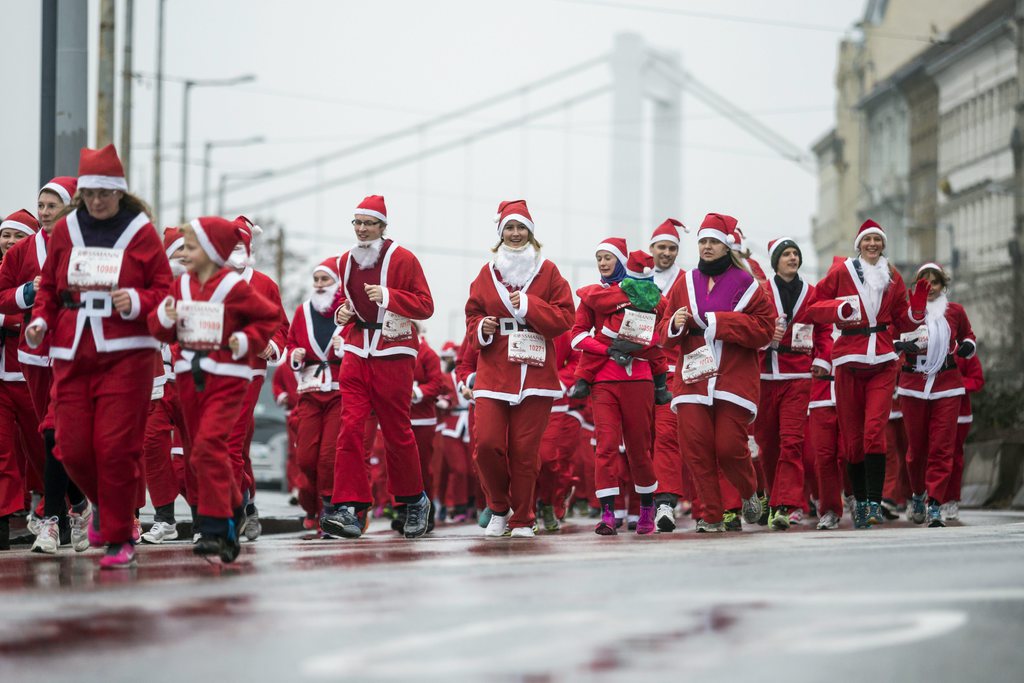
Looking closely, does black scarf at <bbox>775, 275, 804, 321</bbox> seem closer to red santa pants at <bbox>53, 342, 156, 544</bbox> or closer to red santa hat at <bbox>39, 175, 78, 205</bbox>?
red santa hat at <bbox>39, 175, 78, 205</bbox>

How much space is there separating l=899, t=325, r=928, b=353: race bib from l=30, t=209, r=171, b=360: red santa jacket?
24.3ft

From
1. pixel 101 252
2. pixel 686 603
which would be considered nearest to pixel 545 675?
pixel 686 603

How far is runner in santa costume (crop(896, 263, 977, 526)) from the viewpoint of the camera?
1454 cm

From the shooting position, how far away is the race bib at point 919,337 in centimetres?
1459

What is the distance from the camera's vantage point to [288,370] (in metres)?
17.8

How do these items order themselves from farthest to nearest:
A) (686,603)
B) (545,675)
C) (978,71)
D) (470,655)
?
(978,71) < (686,603) < (470,655) < (545,675)

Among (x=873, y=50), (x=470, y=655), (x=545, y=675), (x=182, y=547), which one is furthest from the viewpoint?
(x=873, y=50)

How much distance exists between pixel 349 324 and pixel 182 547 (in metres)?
2.25

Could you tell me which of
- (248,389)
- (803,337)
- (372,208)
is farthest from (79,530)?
(803,337)

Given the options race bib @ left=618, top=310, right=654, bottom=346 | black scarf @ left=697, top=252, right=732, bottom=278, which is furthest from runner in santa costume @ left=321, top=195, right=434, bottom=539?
black scarf @ left=697, top=252, right=732, bottom=278

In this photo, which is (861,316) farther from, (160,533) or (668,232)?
(160,533)

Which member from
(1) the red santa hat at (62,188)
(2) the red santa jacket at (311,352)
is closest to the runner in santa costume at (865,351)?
(2) the red santa jacket at (311,352)

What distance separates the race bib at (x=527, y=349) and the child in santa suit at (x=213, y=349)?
3138 millimetres

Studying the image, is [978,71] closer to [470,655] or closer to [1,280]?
[1,280]
